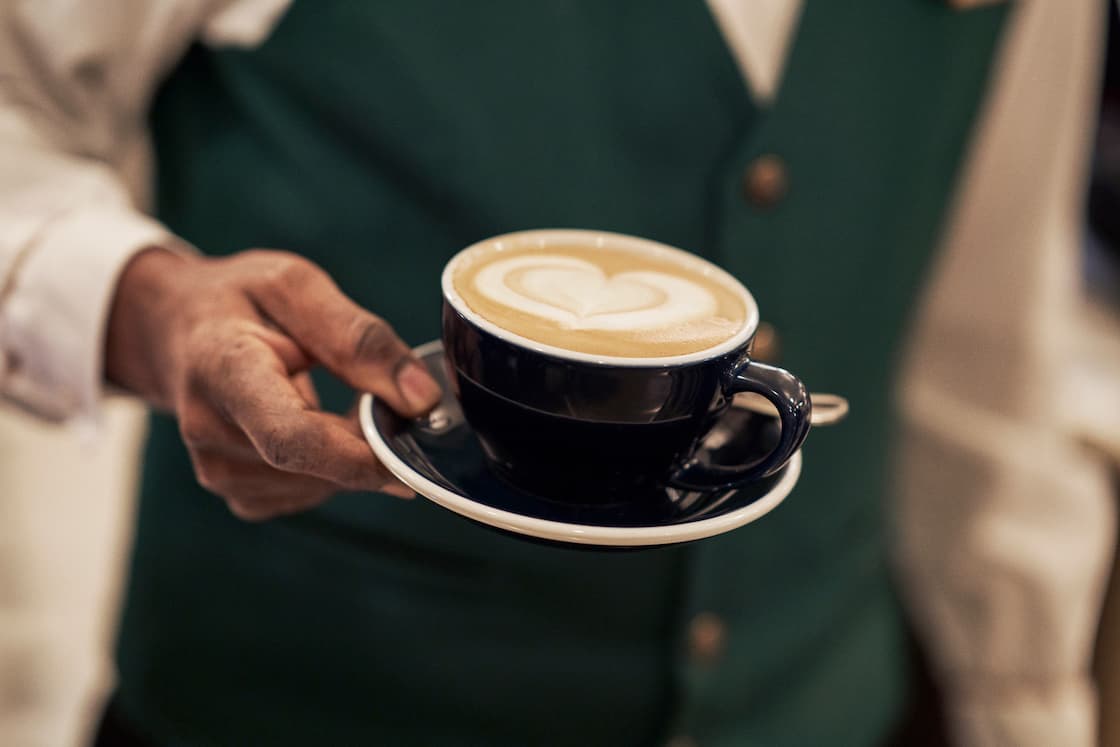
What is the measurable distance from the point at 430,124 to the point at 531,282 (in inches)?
9.1

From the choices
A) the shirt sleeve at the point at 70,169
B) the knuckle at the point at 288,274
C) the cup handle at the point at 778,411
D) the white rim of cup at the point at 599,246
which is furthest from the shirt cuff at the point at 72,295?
the cup handle at the point at 778,411

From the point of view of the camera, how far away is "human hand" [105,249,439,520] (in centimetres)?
47

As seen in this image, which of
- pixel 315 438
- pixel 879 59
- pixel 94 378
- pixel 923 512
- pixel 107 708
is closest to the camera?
pixel 315 438

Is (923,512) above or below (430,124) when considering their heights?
below

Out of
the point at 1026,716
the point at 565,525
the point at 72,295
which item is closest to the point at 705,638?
the point at 1026,716

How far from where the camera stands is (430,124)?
2.32 feet

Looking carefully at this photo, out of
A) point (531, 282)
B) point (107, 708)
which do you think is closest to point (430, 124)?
point (531, 282)

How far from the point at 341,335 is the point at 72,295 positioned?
228 millimetres

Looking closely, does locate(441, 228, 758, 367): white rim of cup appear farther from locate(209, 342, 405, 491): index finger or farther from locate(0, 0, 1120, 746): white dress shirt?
locate(0, 0, 1120, 746): white dress shirt

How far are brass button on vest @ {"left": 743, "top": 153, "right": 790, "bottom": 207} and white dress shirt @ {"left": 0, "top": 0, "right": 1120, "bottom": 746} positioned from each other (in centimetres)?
6

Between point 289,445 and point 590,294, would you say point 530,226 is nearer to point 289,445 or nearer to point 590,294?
point 590,294

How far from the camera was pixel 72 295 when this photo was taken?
24.8 inches

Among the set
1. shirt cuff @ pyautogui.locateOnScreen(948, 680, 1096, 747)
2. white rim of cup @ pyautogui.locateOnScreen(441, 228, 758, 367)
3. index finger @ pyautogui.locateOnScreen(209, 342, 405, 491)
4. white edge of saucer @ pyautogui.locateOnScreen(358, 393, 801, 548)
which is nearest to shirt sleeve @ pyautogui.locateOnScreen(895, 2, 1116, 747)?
shirt cuff @ pyautogui.locateOnScreen(948, 680, 1096, 747)

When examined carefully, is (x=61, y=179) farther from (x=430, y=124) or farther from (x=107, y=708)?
(x=107, y=708)
